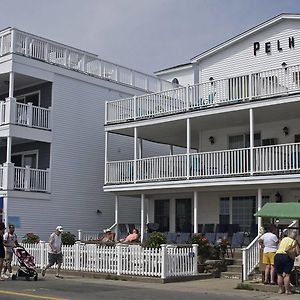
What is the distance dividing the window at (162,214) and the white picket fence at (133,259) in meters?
7.86

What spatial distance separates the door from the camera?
26.8m

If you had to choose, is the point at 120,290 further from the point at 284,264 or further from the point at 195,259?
the point at 284,264

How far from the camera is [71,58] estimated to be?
28.6 metres

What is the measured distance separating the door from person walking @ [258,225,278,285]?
32.7 ft

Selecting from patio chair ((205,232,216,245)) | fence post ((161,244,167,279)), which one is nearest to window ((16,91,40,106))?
patio chair ((205,232,216,245))

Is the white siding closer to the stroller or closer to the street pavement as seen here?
the street pavement

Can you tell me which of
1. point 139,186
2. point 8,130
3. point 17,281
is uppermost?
point 8,130

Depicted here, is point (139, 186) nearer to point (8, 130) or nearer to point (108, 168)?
point (108, 168)

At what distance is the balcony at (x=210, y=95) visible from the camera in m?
21.4

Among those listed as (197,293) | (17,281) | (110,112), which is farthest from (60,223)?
(197,293)

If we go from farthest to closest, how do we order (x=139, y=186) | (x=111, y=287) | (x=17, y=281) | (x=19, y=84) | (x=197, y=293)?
(x=19, y=84)
(x=139, y=186)
(x=17, y=281)
(x=111, y=287)
(x=197, y=293)

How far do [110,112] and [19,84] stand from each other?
5047mm

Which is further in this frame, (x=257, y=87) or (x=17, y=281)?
(x=257, y=87)

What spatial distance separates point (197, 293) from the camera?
15016mm
